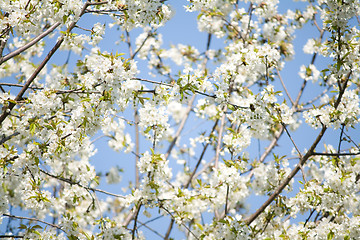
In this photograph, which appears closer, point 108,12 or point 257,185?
point 108,12

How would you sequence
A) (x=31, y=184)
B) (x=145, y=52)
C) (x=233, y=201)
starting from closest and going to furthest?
(x=31, y=184)
(x=233, y=201)
(x=145, y=52)

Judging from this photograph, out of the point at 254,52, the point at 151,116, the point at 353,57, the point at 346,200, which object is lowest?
the point at 346,200

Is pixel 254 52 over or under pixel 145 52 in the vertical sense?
under

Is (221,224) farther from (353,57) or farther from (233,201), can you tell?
(353,57)

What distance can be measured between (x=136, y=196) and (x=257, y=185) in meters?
1.79

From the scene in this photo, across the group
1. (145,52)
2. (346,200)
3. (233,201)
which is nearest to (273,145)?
(233,201)

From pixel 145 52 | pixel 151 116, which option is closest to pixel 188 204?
pixel 151 116

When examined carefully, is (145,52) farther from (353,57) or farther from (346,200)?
(346,200)

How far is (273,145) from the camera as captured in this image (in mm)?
4660

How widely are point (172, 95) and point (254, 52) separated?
102 centimetres

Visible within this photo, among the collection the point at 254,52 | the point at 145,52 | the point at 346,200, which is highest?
the point at 145,52

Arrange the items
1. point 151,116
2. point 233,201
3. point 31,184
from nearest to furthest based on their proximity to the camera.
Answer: point 31,184, point 151,116, point 233,201

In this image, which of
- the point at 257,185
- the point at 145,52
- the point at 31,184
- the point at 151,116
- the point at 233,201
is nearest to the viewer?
the point at 31,184

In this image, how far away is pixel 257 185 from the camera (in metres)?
4.31
